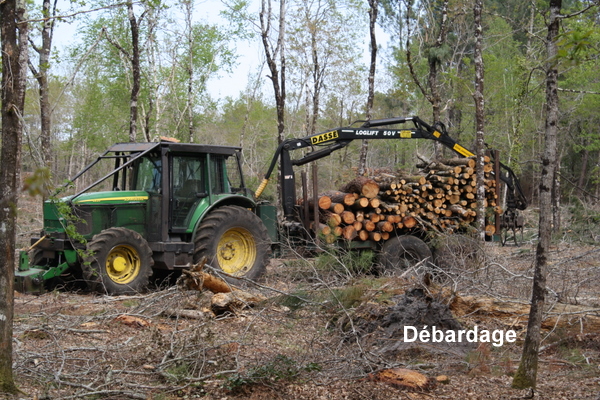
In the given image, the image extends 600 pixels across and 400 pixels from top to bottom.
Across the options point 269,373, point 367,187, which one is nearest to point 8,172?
point 269,373

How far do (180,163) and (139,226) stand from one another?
1.25 m

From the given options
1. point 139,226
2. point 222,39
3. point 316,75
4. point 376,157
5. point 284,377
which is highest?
point 222,39

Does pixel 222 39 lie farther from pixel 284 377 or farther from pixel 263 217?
pixel 284 377

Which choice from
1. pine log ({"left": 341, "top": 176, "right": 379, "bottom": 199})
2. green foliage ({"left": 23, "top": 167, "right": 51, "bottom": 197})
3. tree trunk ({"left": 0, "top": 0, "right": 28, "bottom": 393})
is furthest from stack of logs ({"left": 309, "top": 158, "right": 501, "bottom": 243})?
green foliage ({"left": 23, "top": 167, "right": 51, "bottom": 197})

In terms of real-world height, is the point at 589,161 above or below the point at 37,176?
above

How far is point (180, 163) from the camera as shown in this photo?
1002 centimetres

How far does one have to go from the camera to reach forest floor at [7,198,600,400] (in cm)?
472

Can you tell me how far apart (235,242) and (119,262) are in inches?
87.8

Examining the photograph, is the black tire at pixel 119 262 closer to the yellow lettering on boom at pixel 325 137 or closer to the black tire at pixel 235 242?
the black tire at pixel 235 242

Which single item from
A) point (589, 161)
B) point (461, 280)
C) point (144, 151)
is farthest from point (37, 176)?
point (589, 161)

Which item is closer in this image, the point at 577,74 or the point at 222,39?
the point at 577,74

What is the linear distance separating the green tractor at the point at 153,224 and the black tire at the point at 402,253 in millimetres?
2189

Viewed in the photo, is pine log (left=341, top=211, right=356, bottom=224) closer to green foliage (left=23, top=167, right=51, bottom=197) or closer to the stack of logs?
the stack of logs

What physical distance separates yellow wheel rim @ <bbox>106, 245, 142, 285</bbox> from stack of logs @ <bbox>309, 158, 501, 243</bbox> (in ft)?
11.0
